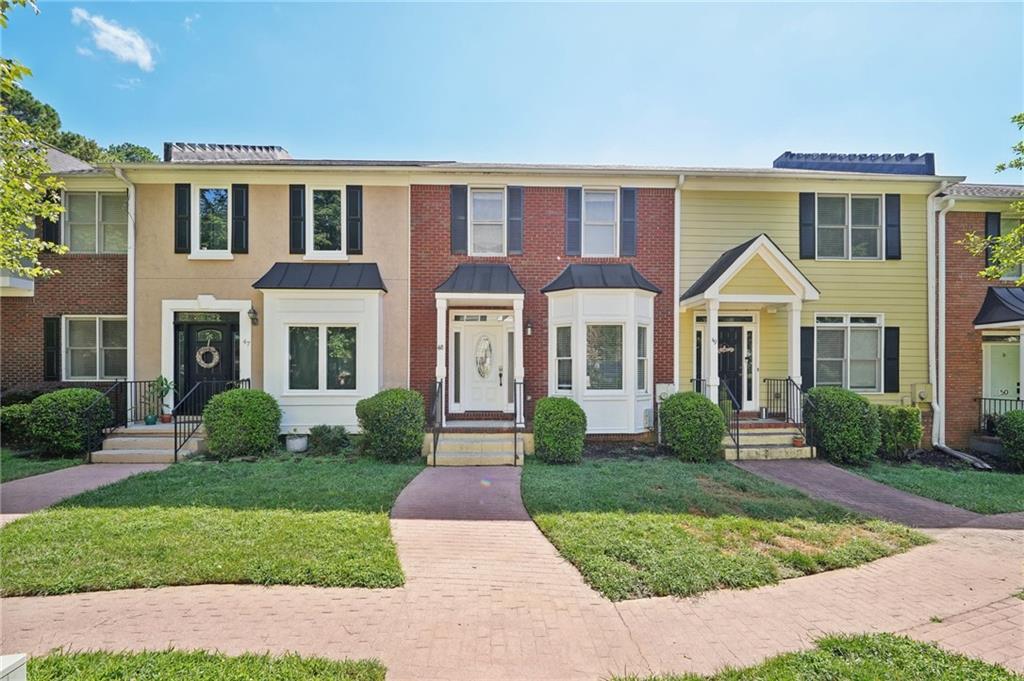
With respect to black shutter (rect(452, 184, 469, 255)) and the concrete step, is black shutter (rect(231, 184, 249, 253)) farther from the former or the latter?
black shutter (rect(452, 184, 469, 255))

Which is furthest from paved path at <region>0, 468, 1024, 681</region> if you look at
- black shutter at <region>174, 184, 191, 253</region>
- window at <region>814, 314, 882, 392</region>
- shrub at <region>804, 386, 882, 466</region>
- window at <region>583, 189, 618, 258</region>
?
black shutter at <region>174, 184, 191, 253</region>

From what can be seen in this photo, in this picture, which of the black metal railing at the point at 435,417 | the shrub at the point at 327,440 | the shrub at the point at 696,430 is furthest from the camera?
the shrub at the point at 327,440

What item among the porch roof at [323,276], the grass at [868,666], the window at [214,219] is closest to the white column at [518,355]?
the porch roof at [323,276]

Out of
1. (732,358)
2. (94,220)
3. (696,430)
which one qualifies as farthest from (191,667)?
(94,220)

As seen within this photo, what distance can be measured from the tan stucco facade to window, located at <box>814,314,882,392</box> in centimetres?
1039

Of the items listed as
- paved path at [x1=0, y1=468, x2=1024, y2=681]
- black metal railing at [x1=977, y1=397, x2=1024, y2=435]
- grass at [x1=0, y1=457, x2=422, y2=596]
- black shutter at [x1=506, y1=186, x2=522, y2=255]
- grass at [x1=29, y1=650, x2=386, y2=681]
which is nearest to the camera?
grass at [x1=29, y1=650, x2=386, y2=681]

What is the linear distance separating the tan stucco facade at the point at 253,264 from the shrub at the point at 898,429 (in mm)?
10913

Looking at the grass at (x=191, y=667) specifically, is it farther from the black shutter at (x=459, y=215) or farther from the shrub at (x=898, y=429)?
the shrub at (x=898, y=429)

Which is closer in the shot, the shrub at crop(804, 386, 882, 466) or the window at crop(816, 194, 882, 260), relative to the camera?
the shrub at crop(804, 386, 882, 466)

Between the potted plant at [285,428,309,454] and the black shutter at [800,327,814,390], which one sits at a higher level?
the black shutter at [800,327,814,390]

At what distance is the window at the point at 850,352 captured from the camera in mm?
11680

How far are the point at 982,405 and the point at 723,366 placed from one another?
6.39 m

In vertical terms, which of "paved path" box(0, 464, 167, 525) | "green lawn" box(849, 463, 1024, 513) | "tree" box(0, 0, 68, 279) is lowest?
"green lawn" box(849, 463, 1024, 513)

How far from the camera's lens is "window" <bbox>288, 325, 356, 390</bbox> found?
10.9 meters
